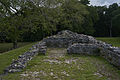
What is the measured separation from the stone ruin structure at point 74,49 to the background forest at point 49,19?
2.52 metres

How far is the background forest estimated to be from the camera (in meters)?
13.2

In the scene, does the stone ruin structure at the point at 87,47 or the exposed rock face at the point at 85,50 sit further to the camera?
the exposed rock face at the point at 85,50

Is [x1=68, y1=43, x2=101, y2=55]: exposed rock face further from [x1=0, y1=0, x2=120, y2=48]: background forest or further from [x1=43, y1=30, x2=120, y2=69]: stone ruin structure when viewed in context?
[x1=0, y1=0, x2=120, y2=48]: background forest

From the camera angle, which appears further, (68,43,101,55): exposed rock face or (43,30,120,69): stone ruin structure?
(68,43,101,55): exposed rock face

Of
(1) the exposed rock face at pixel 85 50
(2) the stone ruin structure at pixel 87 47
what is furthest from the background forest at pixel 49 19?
(1) the exposed rock face at pixel 85 50

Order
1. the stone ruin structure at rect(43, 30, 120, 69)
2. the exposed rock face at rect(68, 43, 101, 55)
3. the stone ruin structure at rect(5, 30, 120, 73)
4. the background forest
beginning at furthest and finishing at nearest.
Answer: the background forest < the exposed rock face at rect(68, 43, 101, 55) < the stone ruin structure at rect(43, 30, 120, 69) < the stone ruin structure at rect(5, 30, 120, 73)

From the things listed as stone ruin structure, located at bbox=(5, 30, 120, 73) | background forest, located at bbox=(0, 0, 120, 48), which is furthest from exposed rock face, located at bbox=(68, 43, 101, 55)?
background forest, located at bbox=(0, 0, 120, 48)

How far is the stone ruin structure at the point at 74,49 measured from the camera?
7.57 meters

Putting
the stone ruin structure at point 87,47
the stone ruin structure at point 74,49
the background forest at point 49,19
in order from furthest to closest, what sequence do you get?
the background forest at point 49,19
the stone ruin structure at point 87,47
the stone ruin structure at point 74,49

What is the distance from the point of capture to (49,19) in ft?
58.9

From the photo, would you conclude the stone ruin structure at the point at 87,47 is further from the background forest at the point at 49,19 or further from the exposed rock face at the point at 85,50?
the background forest at the point at 49,19

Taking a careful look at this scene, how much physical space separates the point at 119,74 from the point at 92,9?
103 ft

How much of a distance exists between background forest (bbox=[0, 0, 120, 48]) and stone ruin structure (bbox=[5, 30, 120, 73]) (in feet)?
8.25

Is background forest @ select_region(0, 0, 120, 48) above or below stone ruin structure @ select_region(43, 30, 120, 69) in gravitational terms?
above
